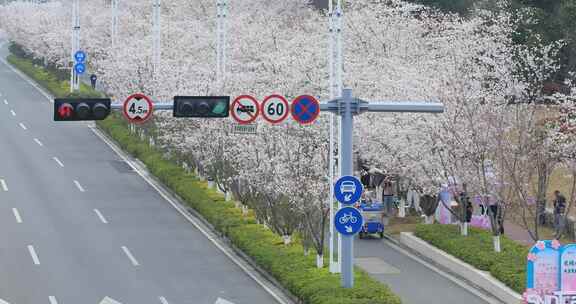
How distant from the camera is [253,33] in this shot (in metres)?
62.4

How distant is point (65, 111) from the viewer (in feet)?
77.2

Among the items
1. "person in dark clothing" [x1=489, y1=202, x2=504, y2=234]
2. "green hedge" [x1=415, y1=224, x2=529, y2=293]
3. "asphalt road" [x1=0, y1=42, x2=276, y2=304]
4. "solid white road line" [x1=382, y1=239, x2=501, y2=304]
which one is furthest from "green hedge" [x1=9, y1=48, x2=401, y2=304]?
"person in dark clothing" [x1=489, y1=202, x2=504, y2=234]

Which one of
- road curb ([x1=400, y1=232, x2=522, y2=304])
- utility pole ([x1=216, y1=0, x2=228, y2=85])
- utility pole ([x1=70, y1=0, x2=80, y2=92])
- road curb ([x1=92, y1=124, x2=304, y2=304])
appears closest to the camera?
road curb ([x1=400, y1=232, x2=522, y2=304])

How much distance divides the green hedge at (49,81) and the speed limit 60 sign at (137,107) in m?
44.5

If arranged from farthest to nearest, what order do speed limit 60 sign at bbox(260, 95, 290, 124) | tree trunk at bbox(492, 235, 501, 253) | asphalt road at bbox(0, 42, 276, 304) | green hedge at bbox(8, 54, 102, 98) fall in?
green hedge at bbox(8, 54, 102, 98), tree trunk at bbox(492, 235, 501, 253), asphalt road at bbox(0, 42, 276, 304), speed limit 60 sign at bbox(260, 95, 290, 124)

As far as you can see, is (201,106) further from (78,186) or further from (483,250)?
(78,186)

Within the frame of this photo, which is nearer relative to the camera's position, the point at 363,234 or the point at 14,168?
the point at 363,234

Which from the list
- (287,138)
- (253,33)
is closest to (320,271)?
(287,138)

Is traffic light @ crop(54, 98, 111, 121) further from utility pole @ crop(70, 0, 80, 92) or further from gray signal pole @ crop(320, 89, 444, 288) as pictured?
utility pole @ crop(70, 0, 80, 92)

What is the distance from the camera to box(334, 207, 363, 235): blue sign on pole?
25453 mm

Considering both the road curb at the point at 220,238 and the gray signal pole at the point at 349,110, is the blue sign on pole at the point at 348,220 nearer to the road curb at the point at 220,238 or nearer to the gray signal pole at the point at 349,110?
the gray signal pole at the point at 349,110

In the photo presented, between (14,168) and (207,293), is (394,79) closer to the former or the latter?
(207,293)

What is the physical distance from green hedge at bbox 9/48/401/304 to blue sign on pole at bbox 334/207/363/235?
1842mm

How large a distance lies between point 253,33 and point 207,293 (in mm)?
33367
